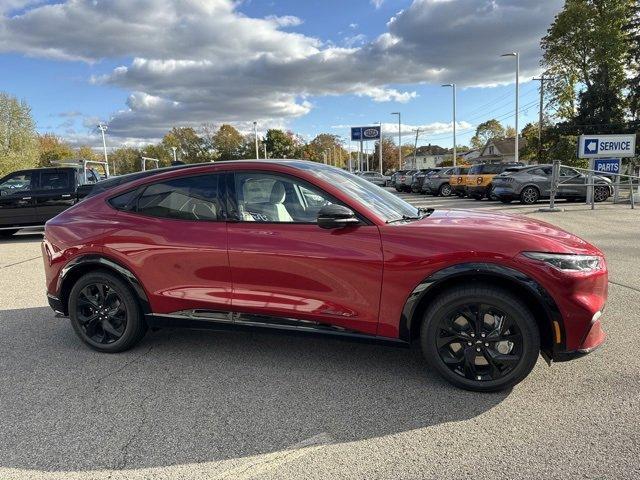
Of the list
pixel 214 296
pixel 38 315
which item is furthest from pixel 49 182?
pixel 214 296

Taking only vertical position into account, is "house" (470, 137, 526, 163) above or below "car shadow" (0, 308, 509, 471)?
above

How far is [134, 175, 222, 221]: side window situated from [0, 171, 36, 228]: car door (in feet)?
33.0

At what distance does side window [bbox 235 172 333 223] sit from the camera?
3.53m

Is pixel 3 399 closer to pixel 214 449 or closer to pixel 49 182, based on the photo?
pixel 214 449

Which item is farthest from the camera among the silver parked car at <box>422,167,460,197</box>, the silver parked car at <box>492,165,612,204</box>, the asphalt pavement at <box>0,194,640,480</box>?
the silver parked car at <box>422,167,460,197</box>

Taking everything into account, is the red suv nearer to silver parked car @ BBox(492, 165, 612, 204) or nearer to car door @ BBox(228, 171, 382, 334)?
car door @ BBox(228, 171, 382, 334)

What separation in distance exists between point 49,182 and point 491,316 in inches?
490

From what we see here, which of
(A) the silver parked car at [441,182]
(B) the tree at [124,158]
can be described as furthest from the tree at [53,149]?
(A) the silver parked car at [441,182]

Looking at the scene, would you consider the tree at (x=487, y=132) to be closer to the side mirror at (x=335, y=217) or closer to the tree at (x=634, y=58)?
the tree at (x=634, y=58)

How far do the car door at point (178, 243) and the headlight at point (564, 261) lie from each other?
224 centimetres

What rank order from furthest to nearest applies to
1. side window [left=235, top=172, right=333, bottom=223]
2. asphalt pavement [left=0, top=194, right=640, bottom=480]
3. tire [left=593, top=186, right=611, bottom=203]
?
tire [left=593, top=186, right=611, bottom=203] → side window [left=235, top=172, right=333, bottom=223] → asphalt pavement [left=0, top=194, right=640, bottom=480]

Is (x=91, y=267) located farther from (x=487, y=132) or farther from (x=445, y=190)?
(x=487, y=132)

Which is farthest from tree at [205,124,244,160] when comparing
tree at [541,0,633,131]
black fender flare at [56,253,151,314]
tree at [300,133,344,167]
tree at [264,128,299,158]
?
black fender flare at [56,253,151,314]

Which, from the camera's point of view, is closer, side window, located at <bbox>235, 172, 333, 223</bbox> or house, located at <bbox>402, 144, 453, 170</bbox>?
side window, located at <bbox>235, 172, 333, 223</bbox>
